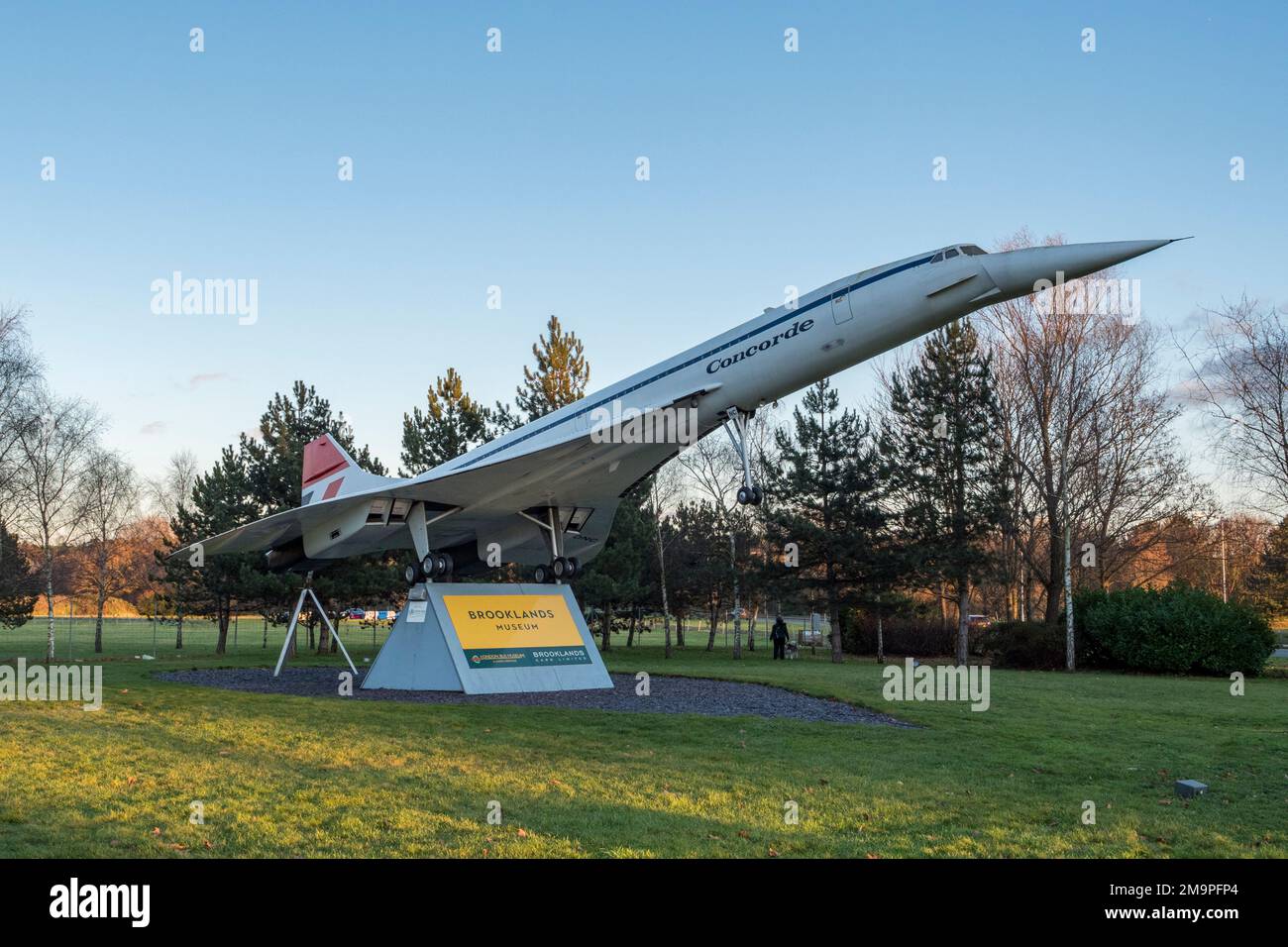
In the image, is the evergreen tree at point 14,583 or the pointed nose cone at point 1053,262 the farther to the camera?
the evergreen tree at point 14,583

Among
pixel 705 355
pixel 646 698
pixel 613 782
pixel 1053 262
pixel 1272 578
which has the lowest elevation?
pixel 646 698

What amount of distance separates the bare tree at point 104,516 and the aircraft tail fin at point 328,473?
13.3 metres

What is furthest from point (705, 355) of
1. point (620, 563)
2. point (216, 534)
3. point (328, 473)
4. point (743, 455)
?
point (216, 534)

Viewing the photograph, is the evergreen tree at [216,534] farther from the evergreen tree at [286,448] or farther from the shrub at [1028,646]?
the shrub at [1028,646]

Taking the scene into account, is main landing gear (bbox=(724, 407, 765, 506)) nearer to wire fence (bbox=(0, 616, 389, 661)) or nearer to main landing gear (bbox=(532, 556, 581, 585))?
main landing gear (bbox=(532, 556, 581, 585))

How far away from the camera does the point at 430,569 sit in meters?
17.1

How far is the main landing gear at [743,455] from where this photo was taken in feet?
42.2

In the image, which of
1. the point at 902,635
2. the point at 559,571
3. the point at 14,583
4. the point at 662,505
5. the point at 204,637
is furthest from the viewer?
the point at 204,637

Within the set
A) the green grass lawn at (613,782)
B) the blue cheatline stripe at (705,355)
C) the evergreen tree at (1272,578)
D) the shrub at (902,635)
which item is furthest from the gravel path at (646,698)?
the evergreen tree at (1272,578)

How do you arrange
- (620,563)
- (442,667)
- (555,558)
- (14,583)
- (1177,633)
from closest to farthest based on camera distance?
(442,667) → (555,558) → (1177,633) → (14,583) → (620,563)

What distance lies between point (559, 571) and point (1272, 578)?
30.0 meters

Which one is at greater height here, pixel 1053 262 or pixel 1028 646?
pixel 1053 262

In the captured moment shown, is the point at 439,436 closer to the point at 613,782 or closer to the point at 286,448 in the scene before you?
the point at 286,448
